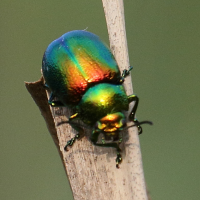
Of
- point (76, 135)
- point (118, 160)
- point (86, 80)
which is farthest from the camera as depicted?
point (86, 80)

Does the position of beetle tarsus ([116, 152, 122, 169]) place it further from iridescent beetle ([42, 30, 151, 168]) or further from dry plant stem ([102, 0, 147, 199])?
iridescent beetle ([42, 30, 151, 168])

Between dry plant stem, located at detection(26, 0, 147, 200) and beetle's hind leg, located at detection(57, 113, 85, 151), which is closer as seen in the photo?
dry plant stem, located at detection(26, 0, 147, 200)

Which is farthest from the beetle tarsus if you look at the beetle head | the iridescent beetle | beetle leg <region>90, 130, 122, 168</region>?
the iridescent beetle

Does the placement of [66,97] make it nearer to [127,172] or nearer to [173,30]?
[127,172]

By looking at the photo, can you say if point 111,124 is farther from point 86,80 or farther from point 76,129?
point 86,80

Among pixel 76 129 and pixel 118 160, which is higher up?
pixel 76 129

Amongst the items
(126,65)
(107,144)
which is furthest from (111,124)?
(126,65)

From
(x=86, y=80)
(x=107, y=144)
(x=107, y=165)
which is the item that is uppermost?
(x=86, y=80)

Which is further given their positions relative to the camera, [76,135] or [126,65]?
[126,65]
